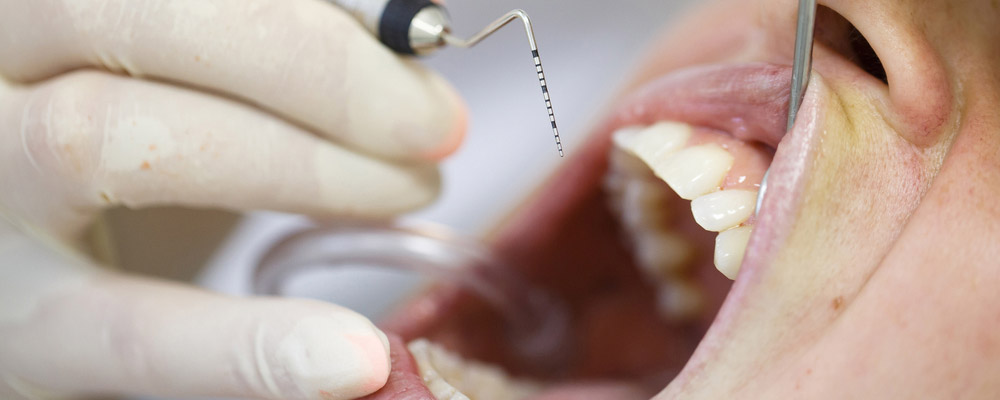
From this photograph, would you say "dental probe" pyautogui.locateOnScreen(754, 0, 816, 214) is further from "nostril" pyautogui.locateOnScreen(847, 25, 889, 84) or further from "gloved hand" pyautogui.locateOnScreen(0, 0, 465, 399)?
"gloved hand" pyautogui.locateOnScreen(0, 0, 465, 399)

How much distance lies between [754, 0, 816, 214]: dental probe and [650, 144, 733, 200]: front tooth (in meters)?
0.06

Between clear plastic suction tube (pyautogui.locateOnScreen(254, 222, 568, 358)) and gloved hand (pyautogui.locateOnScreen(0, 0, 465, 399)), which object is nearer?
Result: gloved hand (pyautogui.locateOnScreen(0, 0, 465, 399))

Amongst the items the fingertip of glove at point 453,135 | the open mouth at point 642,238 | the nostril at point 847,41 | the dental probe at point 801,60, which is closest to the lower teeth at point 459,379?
the open mouth at point 642,238

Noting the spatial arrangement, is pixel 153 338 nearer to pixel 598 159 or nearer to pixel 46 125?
pixel 46 125

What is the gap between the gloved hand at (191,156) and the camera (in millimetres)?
629

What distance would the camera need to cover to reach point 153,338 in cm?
70

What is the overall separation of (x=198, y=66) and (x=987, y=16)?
59 centimetres

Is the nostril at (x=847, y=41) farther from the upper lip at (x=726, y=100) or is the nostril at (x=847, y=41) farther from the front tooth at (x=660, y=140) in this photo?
the front tooth at (x=660, y=140)

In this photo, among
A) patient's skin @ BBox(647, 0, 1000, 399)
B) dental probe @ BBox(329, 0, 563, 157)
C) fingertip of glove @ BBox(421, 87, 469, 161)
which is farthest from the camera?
fingertip of glove @ BBox(421, 87, 469, 161)

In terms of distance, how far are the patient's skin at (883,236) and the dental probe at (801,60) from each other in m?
0.01

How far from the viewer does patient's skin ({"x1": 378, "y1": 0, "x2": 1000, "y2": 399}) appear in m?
0.52

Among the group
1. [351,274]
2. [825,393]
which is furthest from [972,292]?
[351,274]

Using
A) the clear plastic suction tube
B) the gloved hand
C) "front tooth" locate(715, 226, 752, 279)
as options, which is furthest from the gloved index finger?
"front tooth" locate(715, 226, 752, 279)

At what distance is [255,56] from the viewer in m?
0.65
